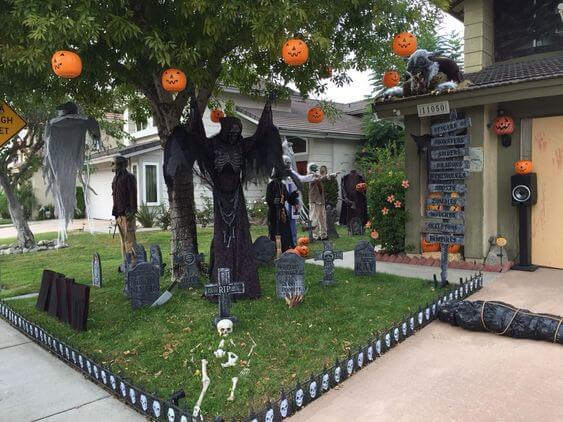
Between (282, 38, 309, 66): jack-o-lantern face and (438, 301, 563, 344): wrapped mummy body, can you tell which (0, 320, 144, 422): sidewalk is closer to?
(438, 301, 563, 344): wrapped mummy body

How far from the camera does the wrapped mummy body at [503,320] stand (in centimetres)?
451

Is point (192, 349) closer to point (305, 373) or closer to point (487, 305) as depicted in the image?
point (305, 373)

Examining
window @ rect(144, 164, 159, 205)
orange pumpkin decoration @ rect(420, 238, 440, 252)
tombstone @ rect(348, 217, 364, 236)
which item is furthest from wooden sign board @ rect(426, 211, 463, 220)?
window @ rect(144, 164, 159, 205)

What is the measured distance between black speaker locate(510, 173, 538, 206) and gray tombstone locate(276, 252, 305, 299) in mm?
4139

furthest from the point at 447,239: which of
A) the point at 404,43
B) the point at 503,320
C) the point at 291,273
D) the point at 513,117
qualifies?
the point at 513,117

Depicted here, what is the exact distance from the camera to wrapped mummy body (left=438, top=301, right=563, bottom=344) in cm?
451

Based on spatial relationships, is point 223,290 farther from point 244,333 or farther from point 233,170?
point 233,170

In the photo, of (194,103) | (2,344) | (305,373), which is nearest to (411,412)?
(305,373)

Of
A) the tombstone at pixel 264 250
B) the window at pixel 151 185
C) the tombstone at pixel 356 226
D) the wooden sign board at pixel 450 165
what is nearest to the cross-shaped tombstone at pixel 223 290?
the tombstone at pixel 264 250

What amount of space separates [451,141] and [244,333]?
12.7ft

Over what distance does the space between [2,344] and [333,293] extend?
418cm

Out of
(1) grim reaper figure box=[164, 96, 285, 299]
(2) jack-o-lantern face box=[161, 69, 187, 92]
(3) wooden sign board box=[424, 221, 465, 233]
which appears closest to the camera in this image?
(2) jack-o-lantern face box=[161, 69, 187, 92]

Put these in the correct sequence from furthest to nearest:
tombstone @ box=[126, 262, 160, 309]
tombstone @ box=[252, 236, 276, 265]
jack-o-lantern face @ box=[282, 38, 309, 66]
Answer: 1. tombstone @ box=[252, 236, 276, 265]
2. tombstone @ box=[126, 262, 160, 309]
3. jack-o-lantern face @ box=[282, 38, 309, 66]

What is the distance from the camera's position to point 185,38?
5562 millimetres
